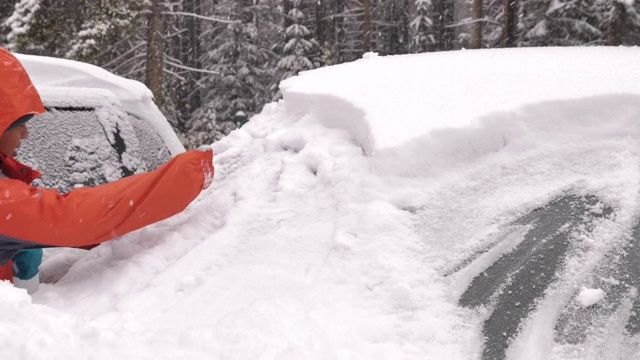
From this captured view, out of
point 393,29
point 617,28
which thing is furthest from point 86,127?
point 393,29

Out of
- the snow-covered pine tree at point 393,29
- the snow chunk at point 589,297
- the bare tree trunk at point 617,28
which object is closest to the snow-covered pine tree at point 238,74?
the snow-covered pine tree at point 393,29

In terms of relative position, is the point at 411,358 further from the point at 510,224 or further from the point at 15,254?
the point at 15,254

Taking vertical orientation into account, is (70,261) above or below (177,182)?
below

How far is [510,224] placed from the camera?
174 centimetres

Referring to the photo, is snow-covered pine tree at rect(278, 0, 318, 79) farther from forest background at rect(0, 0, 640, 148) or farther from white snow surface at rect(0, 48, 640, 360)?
white snow surface at rect(0, 48, 640, 360)

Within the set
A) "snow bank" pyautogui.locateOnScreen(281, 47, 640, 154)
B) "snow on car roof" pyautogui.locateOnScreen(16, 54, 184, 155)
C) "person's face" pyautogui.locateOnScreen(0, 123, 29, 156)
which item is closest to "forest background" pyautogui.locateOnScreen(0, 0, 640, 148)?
"snow on car roof" pyautogui.locateOnScreen(16, 54, 184, 155)

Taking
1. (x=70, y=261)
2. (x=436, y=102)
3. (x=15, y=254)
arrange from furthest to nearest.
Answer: (x=70, y=261)
(x=15, y=254)
(x=436, y=102)

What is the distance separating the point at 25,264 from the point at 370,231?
1667 millimetres

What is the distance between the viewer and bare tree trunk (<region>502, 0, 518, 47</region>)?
17.9 metres

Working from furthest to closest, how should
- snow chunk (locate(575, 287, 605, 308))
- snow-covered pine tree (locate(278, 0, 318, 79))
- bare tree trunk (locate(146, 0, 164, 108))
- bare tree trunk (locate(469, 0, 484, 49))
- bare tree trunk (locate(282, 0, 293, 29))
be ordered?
bare tree trunk (locate(282, 0, 293, 29)) → snow-covered pine tree (locate(278, 0, 318, 79)) → bare tree trunk (locate(469, 0, 484, 49)) → bare tree trunk (locate(146, 0, 164, 108)) → snow chunk (locate(575, 287, 605, 308))

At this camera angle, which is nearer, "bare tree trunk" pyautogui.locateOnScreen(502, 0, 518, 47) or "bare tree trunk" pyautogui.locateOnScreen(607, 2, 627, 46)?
"bare tree trunk" pyautogui.locateOnScreen(607, 2, 627, 46)

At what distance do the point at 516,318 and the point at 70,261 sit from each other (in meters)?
2.19

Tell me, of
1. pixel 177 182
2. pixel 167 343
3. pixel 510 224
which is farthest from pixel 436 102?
pixel 167 343

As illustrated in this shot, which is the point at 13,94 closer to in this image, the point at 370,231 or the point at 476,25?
the point at 370,231
